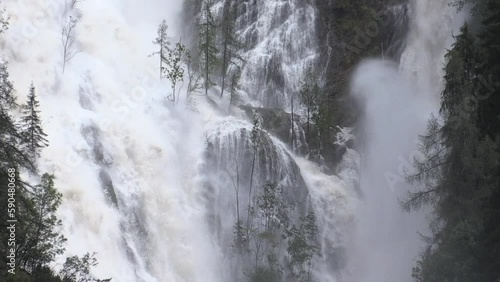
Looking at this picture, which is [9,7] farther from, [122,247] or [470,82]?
[470,82]

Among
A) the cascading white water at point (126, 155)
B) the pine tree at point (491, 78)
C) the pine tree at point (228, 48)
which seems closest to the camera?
the pine tree at point (491, 78)

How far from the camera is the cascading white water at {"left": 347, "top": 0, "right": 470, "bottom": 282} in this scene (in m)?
36.8

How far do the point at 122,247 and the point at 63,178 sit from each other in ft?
17.1

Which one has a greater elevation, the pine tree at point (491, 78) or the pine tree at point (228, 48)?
the pine tree at point (228, 48)

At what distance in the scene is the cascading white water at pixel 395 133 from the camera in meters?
36.8

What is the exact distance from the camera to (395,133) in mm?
42125

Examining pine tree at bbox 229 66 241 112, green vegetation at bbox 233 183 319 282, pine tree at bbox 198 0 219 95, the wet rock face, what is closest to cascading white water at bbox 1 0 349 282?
pine tree at bbox 229 66 241 112

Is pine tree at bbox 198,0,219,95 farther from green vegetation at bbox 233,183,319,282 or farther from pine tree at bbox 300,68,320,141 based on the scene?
green vegetation at bbox 233,183,319,282

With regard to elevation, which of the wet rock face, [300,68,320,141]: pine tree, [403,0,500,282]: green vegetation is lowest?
[403,0,500,282]: green vegetation

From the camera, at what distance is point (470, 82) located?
22391mm

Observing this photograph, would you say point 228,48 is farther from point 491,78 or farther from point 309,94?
point 491,78

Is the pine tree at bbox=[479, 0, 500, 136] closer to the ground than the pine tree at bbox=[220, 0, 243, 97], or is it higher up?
closer to the ground

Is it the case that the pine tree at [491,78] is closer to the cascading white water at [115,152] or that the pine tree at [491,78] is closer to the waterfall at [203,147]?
the waterfall at [203,147]

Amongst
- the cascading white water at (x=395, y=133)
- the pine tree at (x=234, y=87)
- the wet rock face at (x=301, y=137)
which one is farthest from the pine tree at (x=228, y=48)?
the cascading white water at (x=395, y=133)
